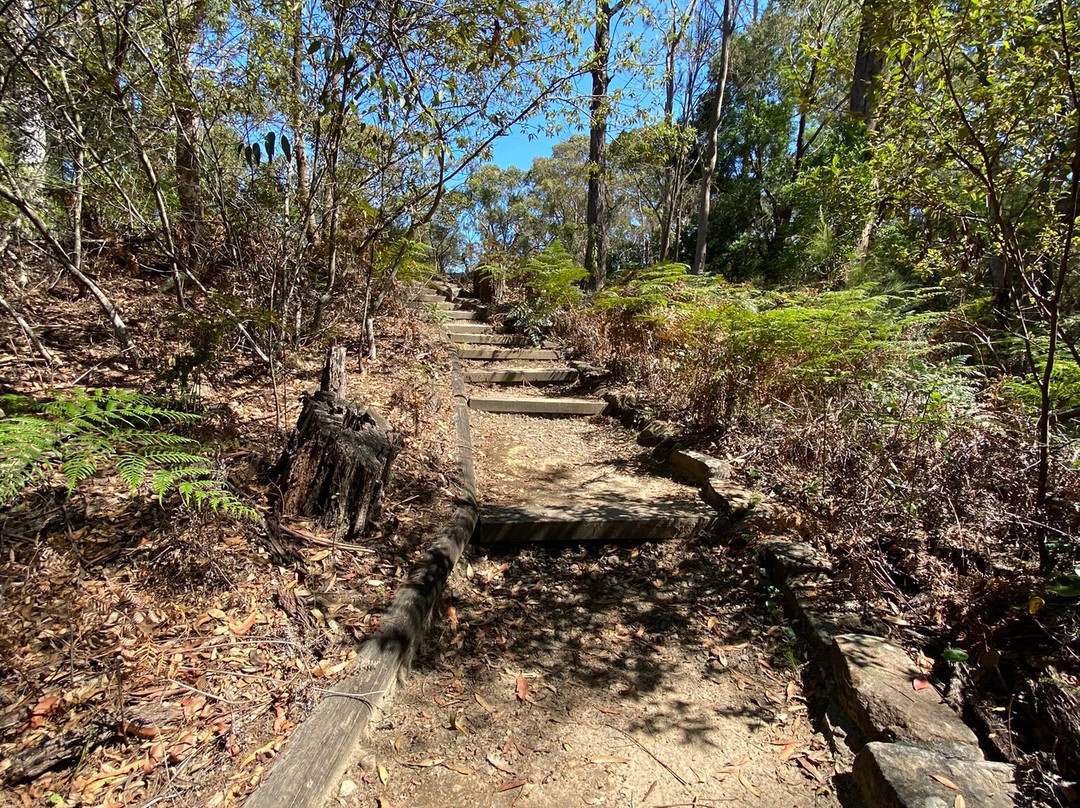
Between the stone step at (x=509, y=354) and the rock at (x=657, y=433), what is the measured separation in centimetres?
258

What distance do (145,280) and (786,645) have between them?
5895mm

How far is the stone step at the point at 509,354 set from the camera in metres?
7.02

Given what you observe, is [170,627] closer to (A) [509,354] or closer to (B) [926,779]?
(B) [926,779]

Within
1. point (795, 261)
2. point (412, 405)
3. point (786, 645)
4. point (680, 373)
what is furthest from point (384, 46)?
point (795, 261)

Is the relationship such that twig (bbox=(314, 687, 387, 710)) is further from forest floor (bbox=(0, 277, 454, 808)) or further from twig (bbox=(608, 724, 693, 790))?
twig (bbox=(608, 724, 693, 790))

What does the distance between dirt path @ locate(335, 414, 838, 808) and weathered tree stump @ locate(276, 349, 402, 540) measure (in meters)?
0.63

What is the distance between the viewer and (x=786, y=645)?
2.42m

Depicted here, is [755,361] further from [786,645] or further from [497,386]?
[497,386]

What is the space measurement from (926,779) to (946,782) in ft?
0.17

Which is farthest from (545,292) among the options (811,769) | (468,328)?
(811,769)

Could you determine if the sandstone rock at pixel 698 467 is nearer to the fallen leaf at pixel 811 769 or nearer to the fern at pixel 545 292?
the fallen leaf at pixel 811 769

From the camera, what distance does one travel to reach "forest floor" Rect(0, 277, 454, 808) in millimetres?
1459

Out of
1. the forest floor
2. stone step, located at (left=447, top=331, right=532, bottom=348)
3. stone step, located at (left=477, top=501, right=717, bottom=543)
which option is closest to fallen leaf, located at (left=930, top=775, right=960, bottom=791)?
stone step, located at (left=477, top=501, right=717, bottom=543)

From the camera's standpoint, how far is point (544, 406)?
18.0ft
